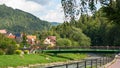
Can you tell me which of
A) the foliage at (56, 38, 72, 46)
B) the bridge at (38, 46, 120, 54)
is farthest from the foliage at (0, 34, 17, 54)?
the foliage at (56, 38, 72, 46)

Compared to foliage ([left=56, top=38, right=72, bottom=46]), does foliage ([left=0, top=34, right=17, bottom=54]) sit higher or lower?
higher

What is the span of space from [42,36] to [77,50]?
69.1 metres

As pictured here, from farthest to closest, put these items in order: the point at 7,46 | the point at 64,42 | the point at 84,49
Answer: the point at 64,42 → the point at 84,49 → the point at 7,46

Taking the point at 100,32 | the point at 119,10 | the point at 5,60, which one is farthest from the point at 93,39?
the point at 119,10

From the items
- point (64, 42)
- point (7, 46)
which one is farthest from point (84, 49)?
point (64, 42)

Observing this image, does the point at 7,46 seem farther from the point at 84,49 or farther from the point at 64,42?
the point at 64,42

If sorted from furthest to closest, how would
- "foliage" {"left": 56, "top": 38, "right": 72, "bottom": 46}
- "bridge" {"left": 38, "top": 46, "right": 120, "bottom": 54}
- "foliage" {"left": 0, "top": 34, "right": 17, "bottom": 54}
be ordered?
1. "foliage" {"left": 56, "top": 38, "right": 72, "bottom": 46}
2. "bridge" {"left": 38, "top": 46, "right": 120, "bottom": 54}
3. "foliage" {"left": 0, "top": 34, "right": 17, "bottom": 54}

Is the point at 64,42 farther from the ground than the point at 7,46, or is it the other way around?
the point at 7,46

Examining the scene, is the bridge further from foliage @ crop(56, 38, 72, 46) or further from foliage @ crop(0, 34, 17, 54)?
foliage @ crop(56, 38, 72, 46)

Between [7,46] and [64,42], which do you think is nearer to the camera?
[7,46]

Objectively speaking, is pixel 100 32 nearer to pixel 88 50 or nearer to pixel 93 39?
pixel 93 39

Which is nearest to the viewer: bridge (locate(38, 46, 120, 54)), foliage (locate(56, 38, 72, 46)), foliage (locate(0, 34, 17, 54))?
foliage (locate(0, 34, 17, 54))

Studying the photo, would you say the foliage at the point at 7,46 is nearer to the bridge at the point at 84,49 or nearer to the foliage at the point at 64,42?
the bridge at the point at 84,49

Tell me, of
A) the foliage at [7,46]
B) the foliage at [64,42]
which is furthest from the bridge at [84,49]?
the foliage at [64,42]
